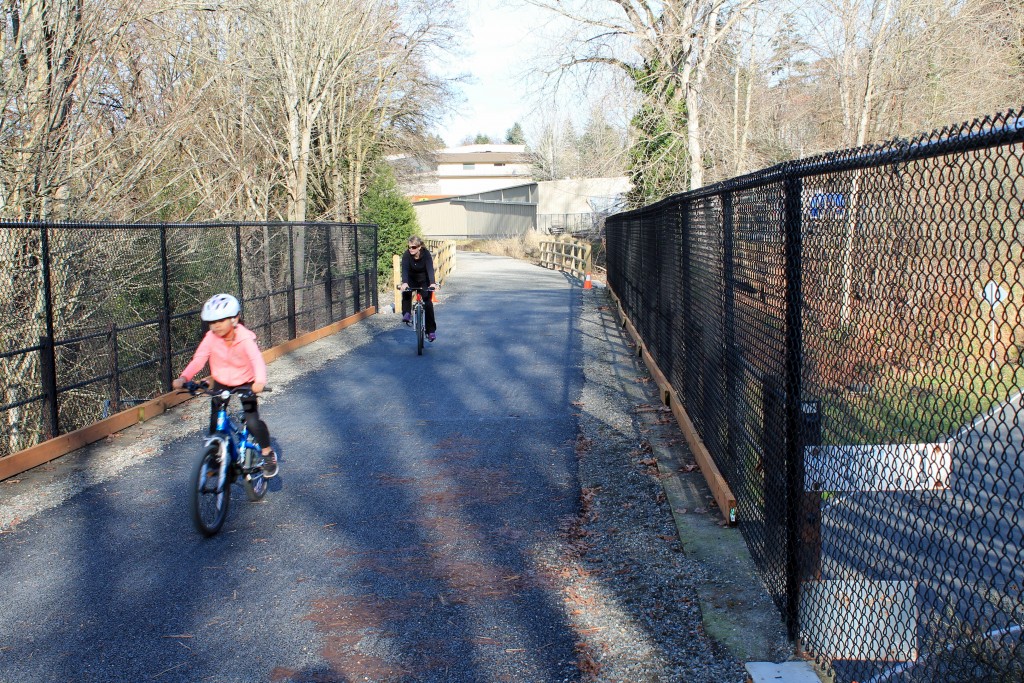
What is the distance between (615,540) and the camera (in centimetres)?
630

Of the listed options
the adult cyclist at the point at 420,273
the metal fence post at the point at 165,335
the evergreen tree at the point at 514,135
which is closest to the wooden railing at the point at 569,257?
the adult cyclist at the point at 420,273

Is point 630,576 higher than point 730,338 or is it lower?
lower

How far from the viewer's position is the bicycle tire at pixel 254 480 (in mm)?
6977

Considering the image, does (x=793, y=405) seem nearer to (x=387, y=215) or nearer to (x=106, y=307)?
(x=106, y=307)

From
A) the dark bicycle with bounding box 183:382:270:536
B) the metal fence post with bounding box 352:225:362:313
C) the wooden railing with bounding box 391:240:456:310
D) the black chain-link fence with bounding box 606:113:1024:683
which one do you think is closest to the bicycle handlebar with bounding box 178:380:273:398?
the dark bicycle with bounding box 183:382:270:536

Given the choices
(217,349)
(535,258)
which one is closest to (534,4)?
(217,349)

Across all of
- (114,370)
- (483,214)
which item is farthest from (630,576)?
(483,214)

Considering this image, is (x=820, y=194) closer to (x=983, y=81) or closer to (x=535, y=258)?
(x=983, y=81)

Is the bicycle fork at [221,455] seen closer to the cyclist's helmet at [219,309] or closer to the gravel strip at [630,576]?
the cyclist's helmet at [219,309]

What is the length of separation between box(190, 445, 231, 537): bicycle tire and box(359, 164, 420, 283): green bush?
1134 inches

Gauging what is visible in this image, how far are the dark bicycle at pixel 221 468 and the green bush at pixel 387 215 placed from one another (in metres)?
28.3

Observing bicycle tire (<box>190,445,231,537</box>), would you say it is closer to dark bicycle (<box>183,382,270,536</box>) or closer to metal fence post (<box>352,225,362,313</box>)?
dark bicycle (<box>183,382,270,536</box>)

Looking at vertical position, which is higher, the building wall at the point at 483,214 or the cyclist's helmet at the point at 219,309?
the building wall at the point at 483,214

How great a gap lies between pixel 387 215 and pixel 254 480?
29824 mm
